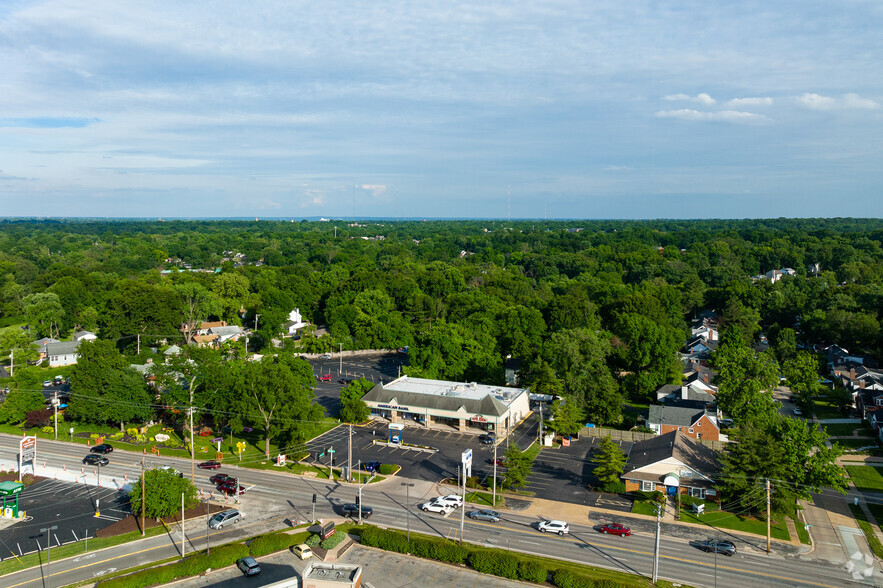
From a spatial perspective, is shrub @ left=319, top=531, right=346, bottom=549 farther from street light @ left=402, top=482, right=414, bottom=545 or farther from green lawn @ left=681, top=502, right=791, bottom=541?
green lawn @ left=681, top=502, right=791, bottom=541

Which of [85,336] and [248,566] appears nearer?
[248,566]

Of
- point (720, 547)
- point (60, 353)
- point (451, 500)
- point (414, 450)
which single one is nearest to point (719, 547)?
point (720, 547)

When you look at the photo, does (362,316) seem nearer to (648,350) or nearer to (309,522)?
(648,350)

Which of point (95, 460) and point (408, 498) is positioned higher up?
point (408, 498)

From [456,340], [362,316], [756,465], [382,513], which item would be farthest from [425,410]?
[362,316]

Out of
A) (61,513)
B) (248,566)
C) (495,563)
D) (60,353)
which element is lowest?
(61,513)

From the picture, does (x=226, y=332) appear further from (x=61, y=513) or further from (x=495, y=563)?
(x=495, y=563)

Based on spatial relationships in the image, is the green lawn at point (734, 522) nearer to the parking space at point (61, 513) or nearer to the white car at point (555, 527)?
the white car at point (555, 527)
